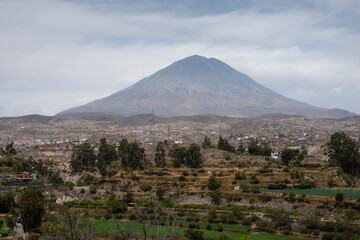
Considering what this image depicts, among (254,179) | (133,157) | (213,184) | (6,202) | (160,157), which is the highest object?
(133,157)

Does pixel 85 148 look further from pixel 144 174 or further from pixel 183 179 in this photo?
pixel 183 179

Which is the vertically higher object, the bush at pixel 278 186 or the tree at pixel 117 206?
the bush at pixel 278 186

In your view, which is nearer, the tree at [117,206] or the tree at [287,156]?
the tree at [117,206]

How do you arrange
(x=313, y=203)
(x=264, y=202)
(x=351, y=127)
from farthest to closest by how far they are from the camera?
1. (x=351, y=127)
2. (x=264, y=202)
3. (x=313, y=203)

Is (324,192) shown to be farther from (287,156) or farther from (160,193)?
(160,193)

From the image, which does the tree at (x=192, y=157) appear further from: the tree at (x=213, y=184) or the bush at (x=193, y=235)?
the bush at (x=193, y=235)

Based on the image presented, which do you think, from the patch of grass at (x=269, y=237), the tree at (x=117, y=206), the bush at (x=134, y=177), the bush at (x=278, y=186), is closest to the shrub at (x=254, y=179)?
the bush at (x=278, y=186)

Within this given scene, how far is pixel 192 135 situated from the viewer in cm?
11612

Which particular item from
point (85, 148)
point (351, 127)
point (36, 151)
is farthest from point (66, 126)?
point (351, 127)

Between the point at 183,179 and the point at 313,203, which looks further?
the point at 183,179

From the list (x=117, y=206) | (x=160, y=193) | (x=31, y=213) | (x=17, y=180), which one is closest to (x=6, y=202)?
(x=31, y=213)

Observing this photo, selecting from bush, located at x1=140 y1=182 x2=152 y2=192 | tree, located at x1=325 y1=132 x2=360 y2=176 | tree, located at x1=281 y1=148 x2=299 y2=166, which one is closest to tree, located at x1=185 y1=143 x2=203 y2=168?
bush, located at x1=140 y1=182 x2=152 y2=192

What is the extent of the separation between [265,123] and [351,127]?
3353 centimetres

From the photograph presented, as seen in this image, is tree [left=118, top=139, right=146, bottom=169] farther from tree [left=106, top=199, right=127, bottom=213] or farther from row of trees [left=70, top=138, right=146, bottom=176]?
tree [left=106, top=199, right=127, bottom=213]
